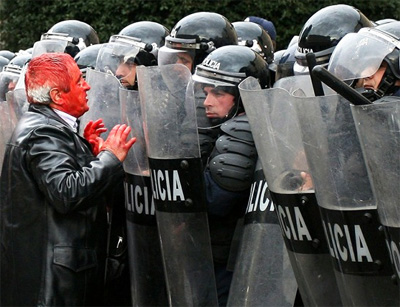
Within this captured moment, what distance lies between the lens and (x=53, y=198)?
5559 mm

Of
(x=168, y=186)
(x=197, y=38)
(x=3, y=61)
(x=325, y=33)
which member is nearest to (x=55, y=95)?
(x=168, y=186)

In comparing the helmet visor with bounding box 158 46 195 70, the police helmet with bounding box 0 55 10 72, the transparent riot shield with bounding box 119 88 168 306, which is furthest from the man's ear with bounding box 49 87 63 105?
the police helmet with bounding box 0 55 10 72

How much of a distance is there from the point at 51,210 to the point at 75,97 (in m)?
0.60

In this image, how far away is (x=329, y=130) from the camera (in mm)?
4578

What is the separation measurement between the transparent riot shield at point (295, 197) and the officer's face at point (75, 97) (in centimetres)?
109

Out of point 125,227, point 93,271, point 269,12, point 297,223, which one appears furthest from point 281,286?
point 269,12

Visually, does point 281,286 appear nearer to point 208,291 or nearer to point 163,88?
point 208,291

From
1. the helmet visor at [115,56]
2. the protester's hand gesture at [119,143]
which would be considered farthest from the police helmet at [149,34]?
the protester's hand gesture at [119,143]

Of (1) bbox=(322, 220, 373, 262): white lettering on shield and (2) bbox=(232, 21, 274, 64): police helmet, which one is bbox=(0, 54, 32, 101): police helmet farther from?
(1) bbox=(322, 220, 373, 262): white lettering on shield

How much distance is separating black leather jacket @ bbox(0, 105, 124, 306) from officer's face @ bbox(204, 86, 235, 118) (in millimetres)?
737

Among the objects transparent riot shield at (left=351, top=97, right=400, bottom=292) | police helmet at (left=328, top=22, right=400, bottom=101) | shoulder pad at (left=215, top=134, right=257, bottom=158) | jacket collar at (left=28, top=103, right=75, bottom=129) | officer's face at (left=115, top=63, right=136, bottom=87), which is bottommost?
officer's face at (left=115, top=63, right=136, bottom=87)

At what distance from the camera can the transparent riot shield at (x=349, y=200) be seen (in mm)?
4547

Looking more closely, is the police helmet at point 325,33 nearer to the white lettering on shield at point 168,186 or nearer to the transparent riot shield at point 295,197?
the white lettering on shield at point 168,186

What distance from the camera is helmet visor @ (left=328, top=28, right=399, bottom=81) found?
215 inches
